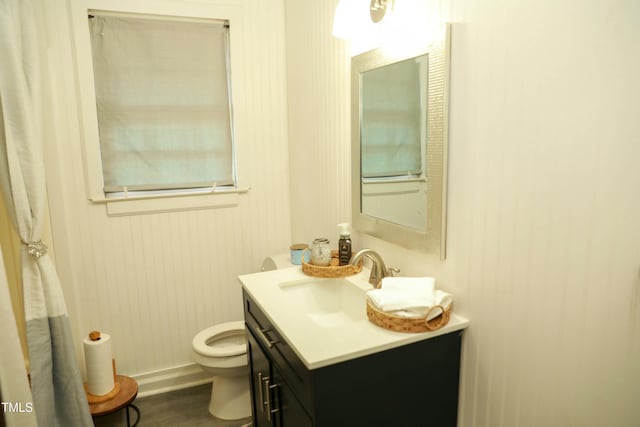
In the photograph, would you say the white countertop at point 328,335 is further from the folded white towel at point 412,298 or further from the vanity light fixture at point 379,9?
the vanity light fixture at point 379,9

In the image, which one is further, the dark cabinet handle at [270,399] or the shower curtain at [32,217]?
the shower curtain at [32,217]

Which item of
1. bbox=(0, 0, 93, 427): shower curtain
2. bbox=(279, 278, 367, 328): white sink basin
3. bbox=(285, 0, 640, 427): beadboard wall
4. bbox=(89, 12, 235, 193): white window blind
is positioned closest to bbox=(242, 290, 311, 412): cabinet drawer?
bbox=(279, 278, 367, 328): white sink basin

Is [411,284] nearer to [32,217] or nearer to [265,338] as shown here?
[265,338]

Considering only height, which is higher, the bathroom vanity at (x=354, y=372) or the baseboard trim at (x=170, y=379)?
the bathroom vanity at (x=354, y=372)

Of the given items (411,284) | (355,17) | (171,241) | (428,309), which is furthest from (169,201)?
(428,309)

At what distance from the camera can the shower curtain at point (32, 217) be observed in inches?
66.0

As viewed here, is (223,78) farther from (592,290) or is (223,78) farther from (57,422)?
(592,290)

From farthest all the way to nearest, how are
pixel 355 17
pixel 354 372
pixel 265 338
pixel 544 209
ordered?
pixel 355 17, pixel 265 338, pixel 354 372, pixel 544 209

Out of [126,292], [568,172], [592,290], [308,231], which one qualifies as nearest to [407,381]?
[592,290]

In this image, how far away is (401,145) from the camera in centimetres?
159

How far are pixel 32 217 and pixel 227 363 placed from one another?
1100 mm

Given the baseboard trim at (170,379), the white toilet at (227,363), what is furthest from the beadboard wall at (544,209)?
the baseboard trim at (170,379)

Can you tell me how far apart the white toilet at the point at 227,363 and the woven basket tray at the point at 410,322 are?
3.35ft

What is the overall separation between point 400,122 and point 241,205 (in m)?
1.34
